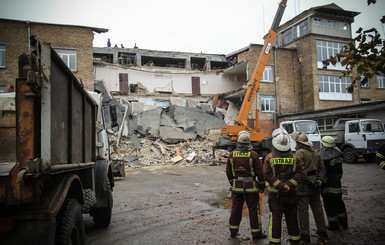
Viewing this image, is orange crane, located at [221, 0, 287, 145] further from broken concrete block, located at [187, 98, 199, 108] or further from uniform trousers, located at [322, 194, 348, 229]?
broken concrete block, located at [187, 98, 199, 108]

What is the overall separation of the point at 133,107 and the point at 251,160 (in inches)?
790

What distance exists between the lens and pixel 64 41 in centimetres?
2092

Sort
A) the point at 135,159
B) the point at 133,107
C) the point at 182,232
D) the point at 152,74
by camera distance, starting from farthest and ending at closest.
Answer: the point at 152,74 < the point at 133,107 < the point at 135,159 < the point at 182,232

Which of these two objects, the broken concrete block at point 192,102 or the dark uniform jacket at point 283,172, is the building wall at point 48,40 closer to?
the broken concrete block at point 192,102

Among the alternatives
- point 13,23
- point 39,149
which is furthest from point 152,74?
point 39,149

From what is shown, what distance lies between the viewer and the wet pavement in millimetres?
4301

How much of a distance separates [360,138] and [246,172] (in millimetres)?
13179

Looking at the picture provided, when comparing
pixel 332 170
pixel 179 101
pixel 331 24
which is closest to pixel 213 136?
pixel 179 101

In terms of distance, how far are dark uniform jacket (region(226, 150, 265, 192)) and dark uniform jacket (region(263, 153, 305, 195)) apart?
0.34 m

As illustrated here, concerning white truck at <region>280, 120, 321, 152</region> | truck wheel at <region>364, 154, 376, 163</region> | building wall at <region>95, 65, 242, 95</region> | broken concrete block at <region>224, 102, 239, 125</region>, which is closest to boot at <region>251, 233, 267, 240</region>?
white truck at <region>280, 120, 321, 152</region>

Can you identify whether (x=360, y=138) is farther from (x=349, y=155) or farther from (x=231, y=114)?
(x=231, y=114)

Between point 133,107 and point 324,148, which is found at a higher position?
point 133,107

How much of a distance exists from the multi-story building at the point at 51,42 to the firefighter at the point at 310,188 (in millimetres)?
19545

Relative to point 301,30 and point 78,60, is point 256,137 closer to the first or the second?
point 78,60
